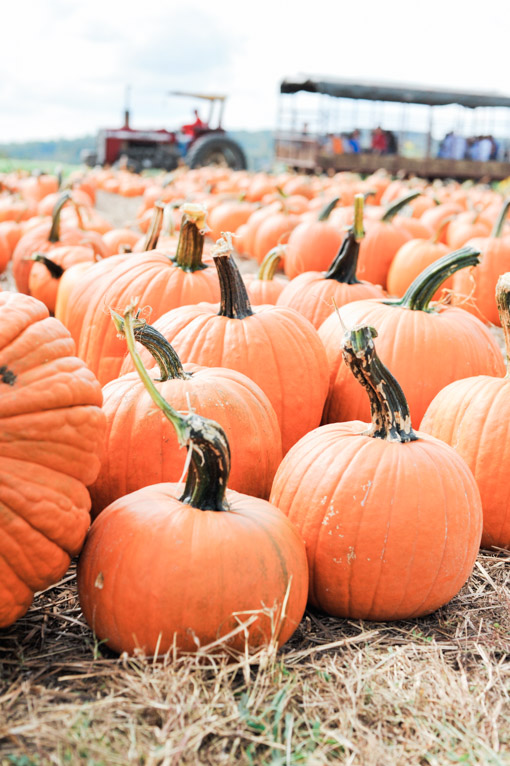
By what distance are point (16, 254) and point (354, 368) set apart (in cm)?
507

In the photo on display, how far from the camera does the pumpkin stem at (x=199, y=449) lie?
202 centimetres

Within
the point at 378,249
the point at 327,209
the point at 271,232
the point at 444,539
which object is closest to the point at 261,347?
the point at 444,539

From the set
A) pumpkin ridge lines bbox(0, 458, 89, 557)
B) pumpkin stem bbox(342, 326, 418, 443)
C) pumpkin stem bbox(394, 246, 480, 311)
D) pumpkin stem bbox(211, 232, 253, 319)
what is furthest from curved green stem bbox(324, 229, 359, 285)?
pumpkin ridge lines bbox(0, 458, 89, 557)

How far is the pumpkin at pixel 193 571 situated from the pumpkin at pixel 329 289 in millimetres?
2288

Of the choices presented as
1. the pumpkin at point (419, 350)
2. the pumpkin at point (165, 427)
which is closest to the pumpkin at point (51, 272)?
the pumpkin at point (419, 350)

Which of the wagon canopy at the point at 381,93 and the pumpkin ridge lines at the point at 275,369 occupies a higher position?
the wagon canopy at the point at 381,93

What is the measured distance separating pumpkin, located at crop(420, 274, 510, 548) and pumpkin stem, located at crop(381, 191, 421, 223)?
7.89 ft

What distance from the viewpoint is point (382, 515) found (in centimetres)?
239

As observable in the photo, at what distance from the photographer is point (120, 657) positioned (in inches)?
81.7

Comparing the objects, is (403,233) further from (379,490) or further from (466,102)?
(466,102)

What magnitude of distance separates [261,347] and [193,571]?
1.38 metres

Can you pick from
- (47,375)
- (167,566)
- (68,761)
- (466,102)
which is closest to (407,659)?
(167,566)

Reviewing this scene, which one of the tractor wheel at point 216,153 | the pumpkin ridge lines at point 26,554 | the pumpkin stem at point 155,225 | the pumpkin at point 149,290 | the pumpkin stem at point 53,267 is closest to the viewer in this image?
the pumpkin ridge lines at point 26,554

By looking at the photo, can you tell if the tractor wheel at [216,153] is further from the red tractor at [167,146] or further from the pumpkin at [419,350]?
the pumpkin at [419,350]
